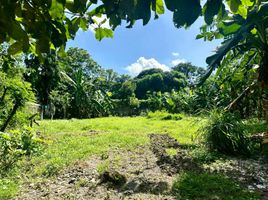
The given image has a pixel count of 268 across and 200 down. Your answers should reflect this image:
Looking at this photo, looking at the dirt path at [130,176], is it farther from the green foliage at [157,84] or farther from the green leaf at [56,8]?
the green foliage at [157,84]

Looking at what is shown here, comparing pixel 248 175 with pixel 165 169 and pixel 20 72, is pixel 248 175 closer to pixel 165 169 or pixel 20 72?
pixel 165 169

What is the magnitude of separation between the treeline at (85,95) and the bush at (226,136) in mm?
637

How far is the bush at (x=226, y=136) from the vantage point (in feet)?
18.3

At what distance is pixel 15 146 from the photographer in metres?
5.51

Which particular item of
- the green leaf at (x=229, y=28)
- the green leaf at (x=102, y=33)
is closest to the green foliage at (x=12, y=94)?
the green leaf at (x=229, y=28)

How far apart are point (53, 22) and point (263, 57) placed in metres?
5.21

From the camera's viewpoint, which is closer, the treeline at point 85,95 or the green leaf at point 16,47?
the green leaf at point 16,47

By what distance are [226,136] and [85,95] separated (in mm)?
17626

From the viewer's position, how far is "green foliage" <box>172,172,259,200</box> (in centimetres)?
367

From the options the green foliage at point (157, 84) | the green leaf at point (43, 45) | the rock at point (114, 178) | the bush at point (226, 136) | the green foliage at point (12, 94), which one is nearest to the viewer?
the green leaf at point (43, 45)

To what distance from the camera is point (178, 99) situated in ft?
63.2

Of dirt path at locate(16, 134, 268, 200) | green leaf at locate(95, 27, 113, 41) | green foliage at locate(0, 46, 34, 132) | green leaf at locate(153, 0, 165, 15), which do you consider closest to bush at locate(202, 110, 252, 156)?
dirt path at locate(16, 134, 268, 200)

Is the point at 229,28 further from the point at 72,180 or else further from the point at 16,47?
the point at 16,47

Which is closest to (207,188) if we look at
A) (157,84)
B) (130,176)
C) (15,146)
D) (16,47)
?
(130,176)
